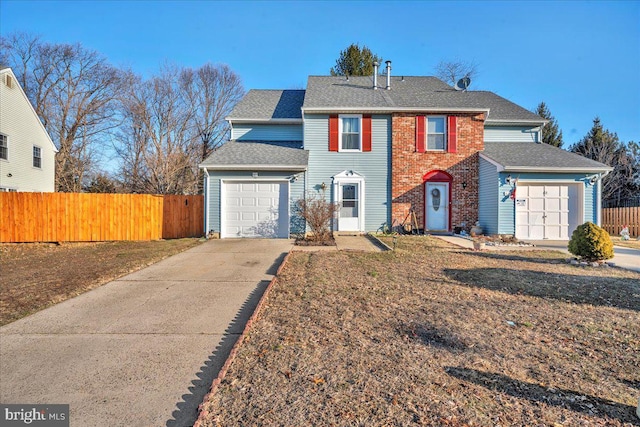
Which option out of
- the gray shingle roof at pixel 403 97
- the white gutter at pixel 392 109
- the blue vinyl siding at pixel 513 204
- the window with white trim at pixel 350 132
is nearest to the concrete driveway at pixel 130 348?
the window with white trim at pixel 350 132

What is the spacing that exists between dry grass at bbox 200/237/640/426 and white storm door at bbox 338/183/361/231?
7.39 meters

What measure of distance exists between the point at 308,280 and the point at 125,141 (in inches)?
1038

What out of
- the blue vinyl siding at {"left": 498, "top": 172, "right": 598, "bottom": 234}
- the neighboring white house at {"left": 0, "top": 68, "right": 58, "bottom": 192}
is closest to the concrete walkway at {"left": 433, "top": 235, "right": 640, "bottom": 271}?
the blue vinyl siding at {"left": 498, "top": 172, "right": 598, "bottom": 234}

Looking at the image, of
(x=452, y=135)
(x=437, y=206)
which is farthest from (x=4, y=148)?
(x=452, y=135)

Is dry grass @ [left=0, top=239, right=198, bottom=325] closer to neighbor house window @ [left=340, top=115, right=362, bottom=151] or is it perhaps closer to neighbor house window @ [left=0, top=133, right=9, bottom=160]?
neighbor house window @ [left=0, top=133, right=9, bottom=160]

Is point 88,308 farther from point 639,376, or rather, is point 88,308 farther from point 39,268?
point 639,376

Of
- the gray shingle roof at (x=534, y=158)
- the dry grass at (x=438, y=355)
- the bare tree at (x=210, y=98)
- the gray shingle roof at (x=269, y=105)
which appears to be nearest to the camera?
the dry grass at (x=438, y=355)

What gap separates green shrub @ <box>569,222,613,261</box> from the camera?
26.5 feet

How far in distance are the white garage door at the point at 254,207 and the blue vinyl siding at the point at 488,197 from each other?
26.1 ft

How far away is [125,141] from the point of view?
26.9 m

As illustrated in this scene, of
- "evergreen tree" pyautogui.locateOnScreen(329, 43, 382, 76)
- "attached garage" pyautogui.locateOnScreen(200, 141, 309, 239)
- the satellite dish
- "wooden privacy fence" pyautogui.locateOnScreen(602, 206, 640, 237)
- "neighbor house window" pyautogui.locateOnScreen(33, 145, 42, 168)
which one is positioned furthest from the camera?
"evergreen tree" pyautogui.locateOnScreen(329, 43, 382, 76)

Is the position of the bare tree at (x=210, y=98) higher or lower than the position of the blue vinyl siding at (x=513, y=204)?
higher

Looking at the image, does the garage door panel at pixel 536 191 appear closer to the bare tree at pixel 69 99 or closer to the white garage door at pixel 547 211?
the white garage door at pixel 547 211

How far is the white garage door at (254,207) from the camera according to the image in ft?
43.8
